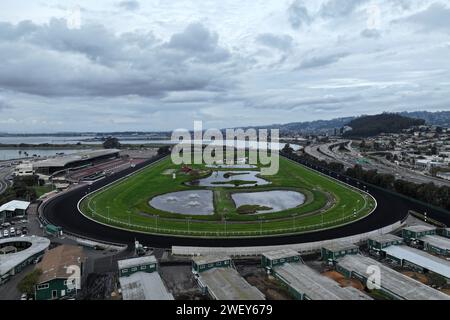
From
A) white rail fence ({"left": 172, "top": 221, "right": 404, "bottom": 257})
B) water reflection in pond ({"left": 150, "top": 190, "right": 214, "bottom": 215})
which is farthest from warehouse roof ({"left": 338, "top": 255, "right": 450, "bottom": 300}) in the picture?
water reflection in pond ({"left": 150, "top": 190, "right": 214, "bottom": 215})

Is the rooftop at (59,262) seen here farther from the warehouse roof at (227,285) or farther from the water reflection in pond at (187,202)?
the water reflection in pond at (187,202)

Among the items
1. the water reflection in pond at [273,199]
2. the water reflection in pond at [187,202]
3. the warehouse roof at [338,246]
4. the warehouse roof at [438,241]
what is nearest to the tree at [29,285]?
the warehouse roof at [338,246]

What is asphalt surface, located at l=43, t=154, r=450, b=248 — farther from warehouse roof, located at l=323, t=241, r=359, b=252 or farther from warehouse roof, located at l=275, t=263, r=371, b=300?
warehouse roof, located at l=275, t=263, r=371, b=300
